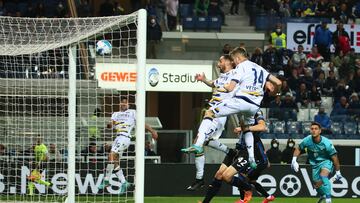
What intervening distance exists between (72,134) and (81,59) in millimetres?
6010

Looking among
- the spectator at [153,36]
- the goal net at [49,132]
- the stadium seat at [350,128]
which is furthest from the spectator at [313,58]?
the goal net at [49,132]

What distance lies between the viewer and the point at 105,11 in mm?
33031

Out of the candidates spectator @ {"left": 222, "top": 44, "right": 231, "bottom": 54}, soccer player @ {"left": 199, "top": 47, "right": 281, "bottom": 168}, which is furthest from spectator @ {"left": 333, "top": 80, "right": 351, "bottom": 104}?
soccer player @ {"left": 199, "top": 47, "right": 281, "bottom": 168}

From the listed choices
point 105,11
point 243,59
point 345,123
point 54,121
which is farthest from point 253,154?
point 105,11

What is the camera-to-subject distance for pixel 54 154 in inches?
811

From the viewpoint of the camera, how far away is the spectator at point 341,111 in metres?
28.1

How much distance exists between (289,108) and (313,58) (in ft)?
13.0

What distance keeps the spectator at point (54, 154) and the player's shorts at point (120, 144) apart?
117 cm

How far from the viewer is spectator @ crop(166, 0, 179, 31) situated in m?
33.0

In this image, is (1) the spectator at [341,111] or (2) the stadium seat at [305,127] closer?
(2) the stadium seat at [305,127]

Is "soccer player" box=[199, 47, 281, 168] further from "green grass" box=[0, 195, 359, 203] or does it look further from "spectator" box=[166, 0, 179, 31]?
"spectator" box=[166, 0, 179, 31]

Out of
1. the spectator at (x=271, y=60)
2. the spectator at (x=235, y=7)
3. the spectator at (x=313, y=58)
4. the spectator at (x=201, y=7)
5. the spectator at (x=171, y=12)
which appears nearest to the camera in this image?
the spectator at (x=271, y=60)

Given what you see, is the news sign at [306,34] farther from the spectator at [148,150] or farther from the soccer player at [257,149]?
the soccer player at [257,149]

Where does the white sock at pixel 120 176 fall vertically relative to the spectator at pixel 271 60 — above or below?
below
